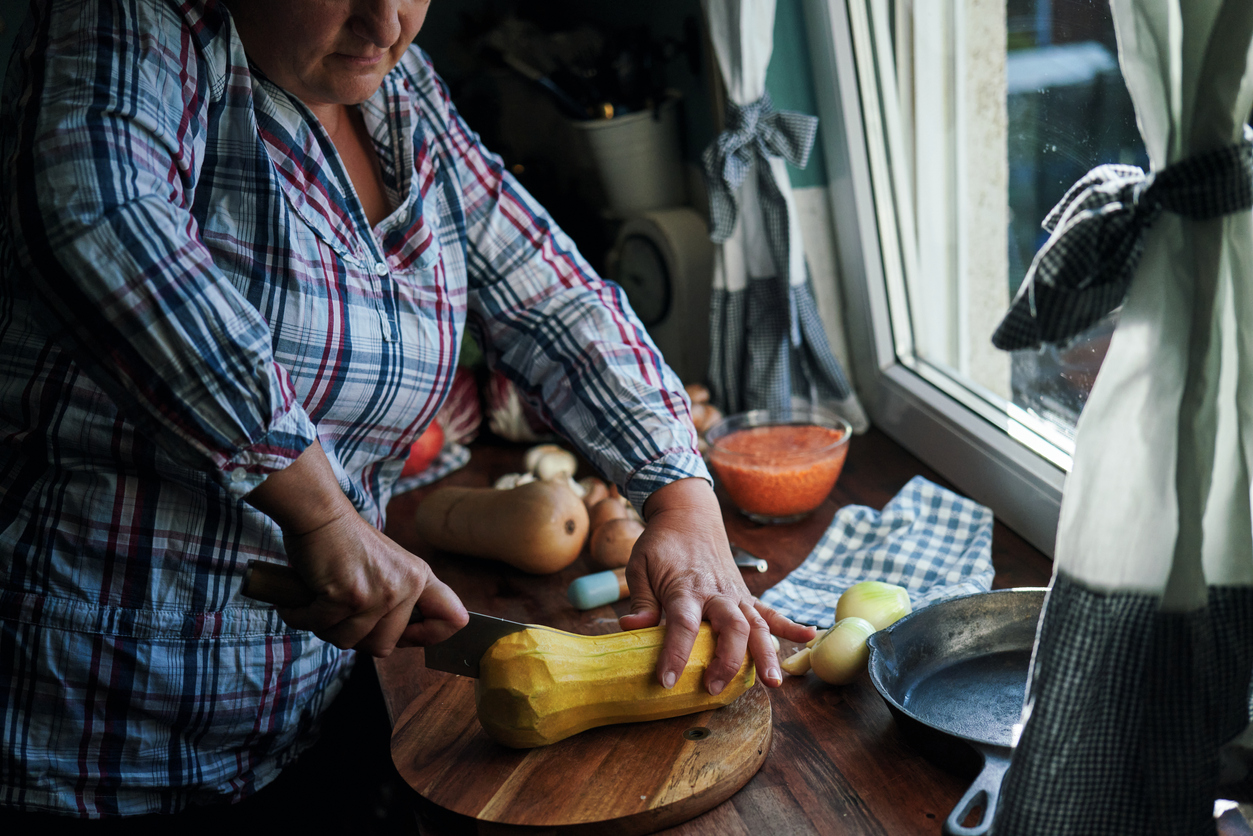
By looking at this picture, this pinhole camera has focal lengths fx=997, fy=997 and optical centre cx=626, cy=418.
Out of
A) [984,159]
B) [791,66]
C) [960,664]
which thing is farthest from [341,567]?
[791,66]

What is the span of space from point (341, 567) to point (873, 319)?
3.61 ft

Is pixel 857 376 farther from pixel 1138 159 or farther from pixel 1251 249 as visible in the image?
pixel 1251 249

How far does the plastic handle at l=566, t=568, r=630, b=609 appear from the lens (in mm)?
1159

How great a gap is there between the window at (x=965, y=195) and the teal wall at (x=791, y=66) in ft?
0.09

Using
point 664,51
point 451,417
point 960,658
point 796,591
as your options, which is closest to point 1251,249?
point 960,658

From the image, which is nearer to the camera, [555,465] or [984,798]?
[984,798]

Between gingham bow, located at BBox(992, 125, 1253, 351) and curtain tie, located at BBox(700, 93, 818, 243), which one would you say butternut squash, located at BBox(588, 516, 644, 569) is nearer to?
curtain tie, located at BBox(700, 93, 818, 243)

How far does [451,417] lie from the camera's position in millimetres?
1734

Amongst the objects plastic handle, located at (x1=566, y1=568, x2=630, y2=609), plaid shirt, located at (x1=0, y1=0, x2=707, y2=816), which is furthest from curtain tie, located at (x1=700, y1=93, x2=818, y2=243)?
plastic handle, located at (x1=566, y1=568, x2=630, y2=609)

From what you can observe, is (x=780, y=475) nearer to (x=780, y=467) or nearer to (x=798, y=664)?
(x=780, y=467)

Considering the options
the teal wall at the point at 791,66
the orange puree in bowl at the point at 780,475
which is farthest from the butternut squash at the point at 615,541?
the teal wall at the point at 791,66

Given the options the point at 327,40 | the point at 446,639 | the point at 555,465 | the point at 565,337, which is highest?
the point at 327,40

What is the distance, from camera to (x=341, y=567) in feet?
2.59

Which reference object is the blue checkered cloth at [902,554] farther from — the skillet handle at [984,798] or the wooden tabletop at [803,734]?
the skillet handle at [984,798]
